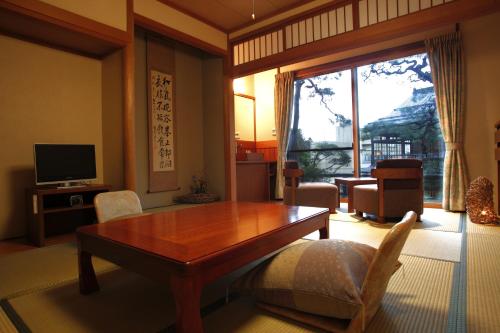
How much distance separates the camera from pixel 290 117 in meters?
5.61

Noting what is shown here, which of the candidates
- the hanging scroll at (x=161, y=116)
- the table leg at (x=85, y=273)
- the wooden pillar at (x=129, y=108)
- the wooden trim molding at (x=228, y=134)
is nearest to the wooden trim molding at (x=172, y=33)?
the wooden pillar at (x=129, y=108)

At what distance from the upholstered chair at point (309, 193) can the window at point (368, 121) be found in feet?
4.05

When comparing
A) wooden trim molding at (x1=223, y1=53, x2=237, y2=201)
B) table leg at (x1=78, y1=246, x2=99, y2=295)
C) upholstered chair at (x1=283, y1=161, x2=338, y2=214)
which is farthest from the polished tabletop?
wooden trim molding at (x1=223, y1=53, x2=237, y2=201)

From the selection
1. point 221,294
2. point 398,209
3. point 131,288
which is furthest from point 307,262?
point 398,209

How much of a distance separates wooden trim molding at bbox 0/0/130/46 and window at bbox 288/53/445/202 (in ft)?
11.8

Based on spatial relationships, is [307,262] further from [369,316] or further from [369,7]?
[369,7]

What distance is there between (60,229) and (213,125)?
247 centimetres

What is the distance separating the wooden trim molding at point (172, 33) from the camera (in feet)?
10.8

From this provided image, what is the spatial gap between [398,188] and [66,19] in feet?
12.6

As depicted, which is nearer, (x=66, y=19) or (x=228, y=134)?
(x=66, y=19)

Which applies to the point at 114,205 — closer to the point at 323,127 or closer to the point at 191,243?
the point at 191,243

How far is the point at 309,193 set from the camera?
403cm

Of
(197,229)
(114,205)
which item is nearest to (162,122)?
(114,205)

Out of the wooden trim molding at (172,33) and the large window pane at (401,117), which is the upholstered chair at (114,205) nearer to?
the wooden trim molding at (172,33)
